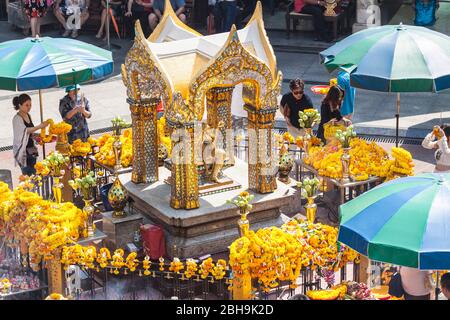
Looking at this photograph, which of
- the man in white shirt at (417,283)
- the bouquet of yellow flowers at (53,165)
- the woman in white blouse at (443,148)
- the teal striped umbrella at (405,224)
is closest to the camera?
the teal striped umbrella at (405,224)

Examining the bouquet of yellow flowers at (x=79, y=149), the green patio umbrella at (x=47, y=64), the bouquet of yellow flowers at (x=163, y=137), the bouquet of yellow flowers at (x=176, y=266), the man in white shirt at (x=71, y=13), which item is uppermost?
the green patio umbrella at (x=47, y=64)

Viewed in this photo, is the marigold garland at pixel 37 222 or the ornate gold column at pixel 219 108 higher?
the ornate gold column at pixel 219 108

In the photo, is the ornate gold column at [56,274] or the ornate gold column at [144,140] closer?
the ornate gold column at [56,274]

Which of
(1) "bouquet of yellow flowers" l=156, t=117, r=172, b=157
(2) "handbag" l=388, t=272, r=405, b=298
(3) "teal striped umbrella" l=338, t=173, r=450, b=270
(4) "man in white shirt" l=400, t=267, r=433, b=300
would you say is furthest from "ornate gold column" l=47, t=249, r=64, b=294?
(4) "man in white shirt" l=400, t=267, r=433, b=300

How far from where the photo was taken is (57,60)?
15.1 m

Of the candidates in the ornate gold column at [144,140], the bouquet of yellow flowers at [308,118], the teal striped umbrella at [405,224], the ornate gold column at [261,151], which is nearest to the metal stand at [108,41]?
the bouquet of yellow flowers at [308,118]

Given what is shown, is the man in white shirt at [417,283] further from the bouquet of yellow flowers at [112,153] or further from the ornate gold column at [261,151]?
→ the bouquet of yellow flowers at [112,153]

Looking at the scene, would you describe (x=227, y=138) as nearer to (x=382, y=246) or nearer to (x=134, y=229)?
(x=134, y=229)

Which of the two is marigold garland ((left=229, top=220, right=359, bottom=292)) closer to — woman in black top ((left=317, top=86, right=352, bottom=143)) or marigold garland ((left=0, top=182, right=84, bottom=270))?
marigold garland ((left=0, top=182, right=84, bottom=270))

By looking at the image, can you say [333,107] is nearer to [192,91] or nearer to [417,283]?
[192,91]

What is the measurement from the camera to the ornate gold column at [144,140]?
14148 millimetres

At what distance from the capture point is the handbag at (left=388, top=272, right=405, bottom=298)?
1123cm

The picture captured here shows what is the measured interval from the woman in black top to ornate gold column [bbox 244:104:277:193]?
6.39 ft

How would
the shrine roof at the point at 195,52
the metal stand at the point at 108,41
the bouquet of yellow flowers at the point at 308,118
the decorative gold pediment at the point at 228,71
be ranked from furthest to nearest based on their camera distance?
the metal stand at the point at 108,41 → the bouquet of yellow flowers at the point at 308,118 → the shrine roof at the point at 195,52 → the decorative gold pediment at the point at 228,71
